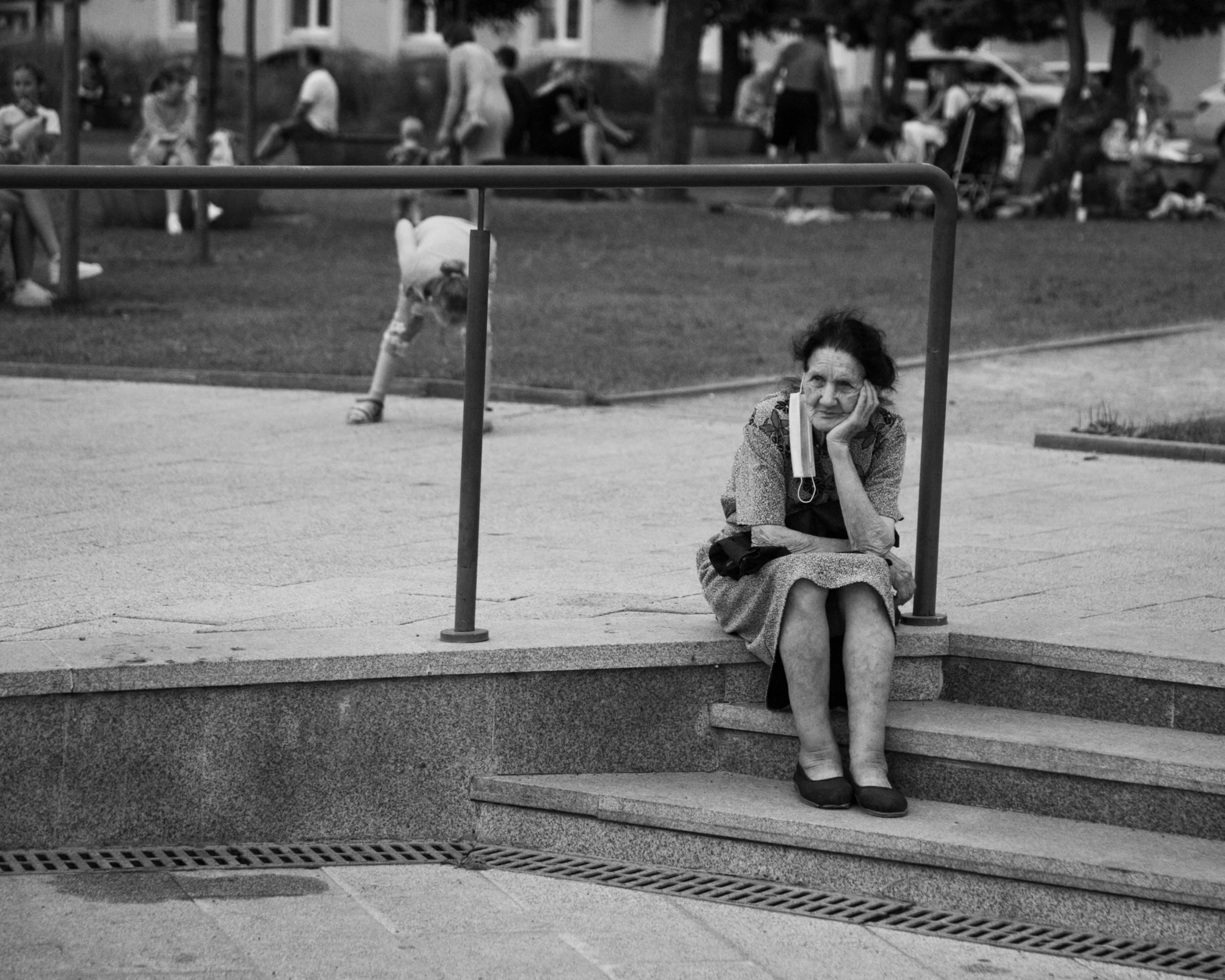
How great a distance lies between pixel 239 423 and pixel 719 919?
487cm

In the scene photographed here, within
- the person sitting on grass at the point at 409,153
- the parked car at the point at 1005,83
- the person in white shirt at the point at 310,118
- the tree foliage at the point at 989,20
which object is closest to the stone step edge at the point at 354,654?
the person sitting on grass at the point at 409,153

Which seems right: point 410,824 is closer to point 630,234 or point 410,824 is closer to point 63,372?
point 63,372

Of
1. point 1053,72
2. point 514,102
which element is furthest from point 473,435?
point 1053,72

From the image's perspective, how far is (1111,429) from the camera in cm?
840

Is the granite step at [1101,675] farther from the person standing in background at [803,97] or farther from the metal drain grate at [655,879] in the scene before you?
the person standing in background at [803,97]

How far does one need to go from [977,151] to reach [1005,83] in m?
23.1

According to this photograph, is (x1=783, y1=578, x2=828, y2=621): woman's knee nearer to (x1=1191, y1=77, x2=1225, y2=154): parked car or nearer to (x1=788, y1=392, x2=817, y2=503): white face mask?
(x1=788, y1=392, x2=817, y2=503): white face mask

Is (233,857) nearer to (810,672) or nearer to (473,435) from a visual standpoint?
(473,435)

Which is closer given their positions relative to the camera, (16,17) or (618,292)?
(618,292)

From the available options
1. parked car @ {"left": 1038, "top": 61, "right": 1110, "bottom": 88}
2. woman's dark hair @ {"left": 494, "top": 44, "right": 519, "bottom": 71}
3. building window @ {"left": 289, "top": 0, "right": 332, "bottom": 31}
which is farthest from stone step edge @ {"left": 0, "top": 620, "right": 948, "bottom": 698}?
building window @ {"left": 289, "top": 0, "right": 332, "bottom": 31}

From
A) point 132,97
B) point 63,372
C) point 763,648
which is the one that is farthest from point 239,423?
point 132,97

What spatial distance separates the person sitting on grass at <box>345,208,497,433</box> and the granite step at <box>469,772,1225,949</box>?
3.30 m

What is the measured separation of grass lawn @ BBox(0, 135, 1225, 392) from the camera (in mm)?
10695

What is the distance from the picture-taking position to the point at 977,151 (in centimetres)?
2036
